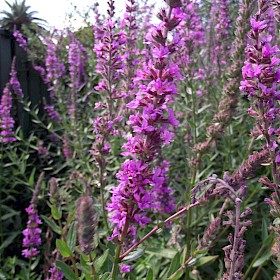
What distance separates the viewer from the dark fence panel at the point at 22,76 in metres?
7.71

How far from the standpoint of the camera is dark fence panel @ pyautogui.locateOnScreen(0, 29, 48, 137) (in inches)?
304

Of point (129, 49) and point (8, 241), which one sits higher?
point (129, 49)

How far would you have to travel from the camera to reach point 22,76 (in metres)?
8.34

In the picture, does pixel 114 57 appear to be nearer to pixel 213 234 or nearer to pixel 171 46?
pixel 171 46

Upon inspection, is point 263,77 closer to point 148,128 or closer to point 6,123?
point 148,128

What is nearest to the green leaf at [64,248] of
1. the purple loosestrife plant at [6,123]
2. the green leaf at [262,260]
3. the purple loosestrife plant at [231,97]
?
the green leaf at [262,260]

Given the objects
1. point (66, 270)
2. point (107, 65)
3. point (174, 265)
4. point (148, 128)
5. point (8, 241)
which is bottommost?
point (8, 241)

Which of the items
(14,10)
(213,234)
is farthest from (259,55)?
(14,10)

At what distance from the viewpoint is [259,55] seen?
1562mm

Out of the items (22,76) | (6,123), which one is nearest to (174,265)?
(6,123)

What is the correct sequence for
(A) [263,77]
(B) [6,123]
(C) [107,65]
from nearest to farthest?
(A) [263,77], (C) [107,65], (B) [6,123]

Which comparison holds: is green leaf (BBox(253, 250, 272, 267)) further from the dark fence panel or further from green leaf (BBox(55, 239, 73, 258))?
the dark fence panel

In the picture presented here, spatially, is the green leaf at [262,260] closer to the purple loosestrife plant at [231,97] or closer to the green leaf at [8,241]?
the purple loosestrife plant at [231,97]

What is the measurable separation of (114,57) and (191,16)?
160 centimetres
